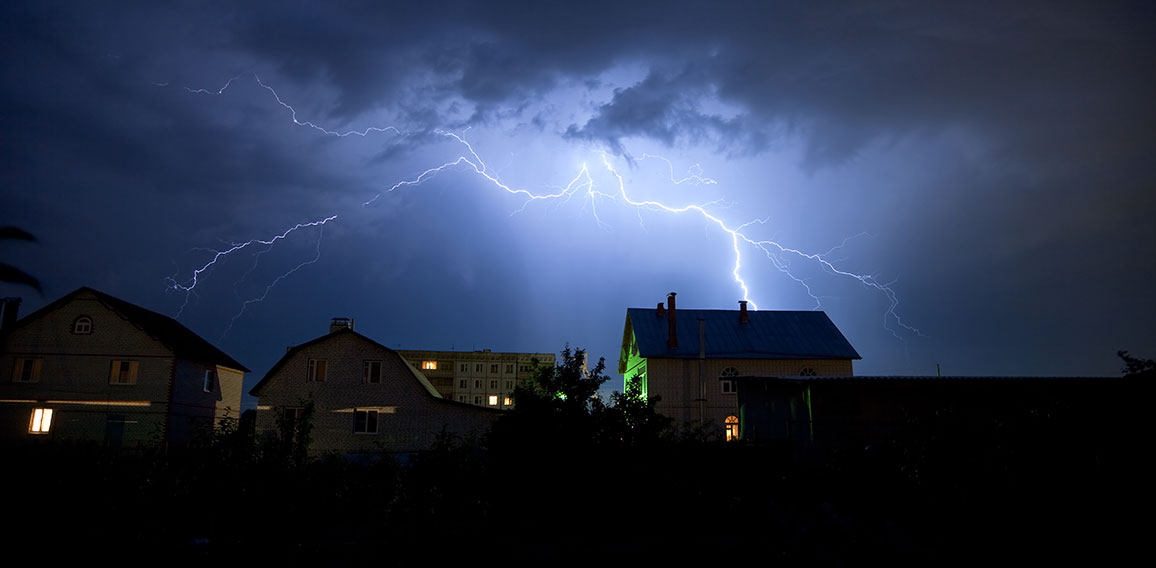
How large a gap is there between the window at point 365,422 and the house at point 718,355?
14.6 meters

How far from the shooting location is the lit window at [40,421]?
1114 inches

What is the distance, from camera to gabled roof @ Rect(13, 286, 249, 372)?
29.6 m

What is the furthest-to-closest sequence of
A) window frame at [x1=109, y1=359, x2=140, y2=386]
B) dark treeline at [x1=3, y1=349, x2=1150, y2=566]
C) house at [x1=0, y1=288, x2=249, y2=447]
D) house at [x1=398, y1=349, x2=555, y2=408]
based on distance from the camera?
house at [x1=398, y1=349, x2=555, y2=408] → window frame at [x1=109, y1=359, x2=140, y2=386] → house at [x1=0, y1=288, x2=249, y2=447] → dark treeline at [x1=3, y1=349, x2=1150, y2=566]

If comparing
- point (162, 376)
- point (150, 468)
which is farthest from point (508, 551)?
point (162, 376)

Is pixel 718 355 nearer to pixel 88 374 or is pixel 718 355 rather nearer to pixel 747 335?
pixel 747 335

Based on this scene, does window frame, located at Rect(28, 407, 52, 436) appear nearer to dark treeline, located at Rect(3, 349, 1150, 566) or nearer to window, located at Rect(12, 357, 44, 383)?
window, located at Rect(12, 357, 44, 383)

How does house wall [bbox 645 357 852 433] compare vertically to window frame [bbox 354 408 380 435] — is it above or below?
above

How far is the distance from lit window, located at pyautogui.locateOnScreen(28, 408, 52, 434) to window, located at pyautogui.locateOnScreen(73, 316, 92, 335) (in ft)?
12.2

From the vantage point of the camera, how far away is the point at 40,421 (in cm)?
2847

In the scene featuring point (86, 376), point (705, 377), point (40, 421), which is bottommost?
point (40, 421)

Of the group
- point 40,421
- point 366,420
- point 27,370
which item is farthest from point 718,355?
point 27,370

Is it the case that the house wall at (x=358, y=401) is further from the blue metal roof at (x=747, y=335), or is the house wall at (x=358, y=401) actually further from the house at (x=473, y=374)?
the house at (x=473, y=374)

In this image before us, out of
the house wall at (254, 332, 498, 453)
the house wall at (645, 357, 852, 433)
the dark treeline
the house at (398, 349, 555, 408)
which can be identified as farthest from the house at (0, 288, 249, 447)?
the house at (398, 349, 555, 408)

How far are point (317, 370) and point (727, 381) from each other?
2205 centimetres
